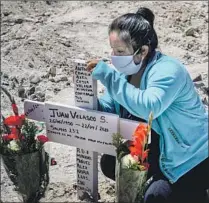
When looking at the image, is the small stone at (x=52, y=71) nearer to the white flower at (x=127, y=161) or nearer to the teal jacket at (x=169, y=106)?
the teal jacket at (x=169, y=106)

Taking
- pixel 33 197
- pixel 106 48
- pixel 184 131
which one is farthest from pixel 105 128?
pixel 106 48

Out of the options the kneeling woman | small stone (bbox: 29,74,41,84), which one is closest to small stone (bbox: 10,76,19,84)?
small stone (bbox: 29,74,41,84)

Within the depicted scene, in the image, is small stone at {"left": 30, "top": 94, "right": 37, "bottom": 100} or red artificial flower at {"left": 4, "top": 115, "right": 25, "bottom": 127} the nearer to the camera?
red artificial flower at {"left": 4, "top": 115, "right": 25, "bottom": 127}

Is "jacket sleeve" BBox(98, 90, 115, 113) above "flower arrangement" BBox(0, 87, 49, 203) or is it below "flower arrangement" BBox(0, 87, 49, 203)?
above

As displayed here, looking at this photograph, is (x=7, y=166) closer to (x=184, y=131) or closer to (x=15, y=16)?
(x=184, y=131)

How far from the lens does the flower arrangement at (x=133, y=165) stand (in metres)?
2.96

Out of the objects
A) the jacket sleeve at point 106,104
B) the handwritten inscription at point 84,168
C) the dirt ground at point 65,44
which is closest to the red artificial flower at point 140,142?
the jacket sleeve at point 106,104

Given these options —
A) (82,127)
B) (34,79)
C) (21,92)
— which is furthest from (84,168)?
(34,79)

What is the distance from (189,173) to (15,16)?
16.5 ft

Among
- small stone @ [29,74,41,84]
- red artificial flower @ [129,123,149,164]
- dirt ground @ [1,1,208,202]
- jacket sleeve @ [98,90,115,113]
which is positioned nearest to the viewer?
red artificial flower @ [129,123,149,164]

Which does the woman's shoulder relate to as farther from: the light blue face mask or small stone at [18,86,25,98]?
small stone at [18,86,25,98]

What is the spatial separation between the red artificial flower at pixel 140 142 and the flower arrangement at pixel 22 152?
665mm

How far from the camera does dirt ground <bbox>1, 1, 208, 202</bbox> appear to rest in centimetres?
459

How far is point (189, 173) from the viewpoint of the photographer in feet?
11.1
